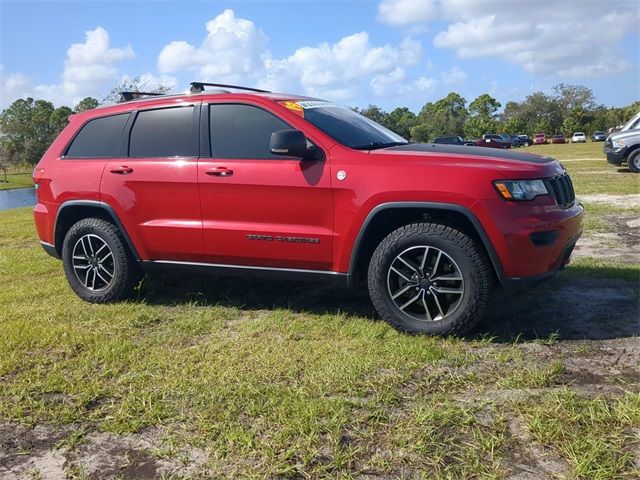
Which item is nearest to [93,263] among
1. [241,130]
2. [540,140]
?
[241,130]

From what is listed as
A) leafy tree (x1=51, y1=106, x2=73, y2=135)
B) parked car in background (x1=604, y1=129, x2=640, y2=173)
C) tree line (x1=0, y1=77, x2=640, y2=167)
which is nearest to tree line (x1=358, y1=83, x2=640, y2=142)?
tree line (x1=0, y1=77, x2=640, y2=167)

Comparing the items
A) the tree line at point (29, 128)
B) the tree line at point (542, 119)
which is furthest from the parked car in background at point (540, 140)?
the tree line at point (29, 128)

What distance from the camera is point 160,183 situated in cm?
456

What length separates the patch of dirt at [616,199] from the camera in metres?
9.54

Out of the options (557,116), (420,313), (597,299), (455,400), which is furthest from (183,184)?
(557,116)

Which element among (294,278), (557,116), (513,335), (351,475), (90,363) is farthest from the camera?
(557,116)

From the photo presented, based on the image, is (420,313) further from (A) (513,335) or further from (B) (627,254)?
(B) (627,254)

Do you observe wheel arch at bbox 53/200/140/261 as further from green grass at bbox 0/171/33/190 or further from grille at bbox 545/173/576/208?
green grass at bbox 0/171/33/190

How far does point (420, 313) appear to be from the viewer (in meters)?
3.94

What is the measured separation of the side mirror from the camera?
3.92 m

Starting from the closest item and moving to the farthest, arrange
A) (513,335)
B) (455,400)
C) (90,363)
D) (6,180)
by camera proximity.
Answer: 1. (455,400)
2. (90,363)
3. (513,335)
4. (6,180)

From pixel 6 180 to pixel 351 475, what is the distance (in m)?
74.3

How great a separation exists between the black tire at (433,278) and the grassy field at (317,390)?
0.43 ft

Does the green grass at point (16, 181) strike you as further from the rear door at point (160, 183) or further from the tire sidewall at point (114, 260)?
the rear door at point (160, 183)
